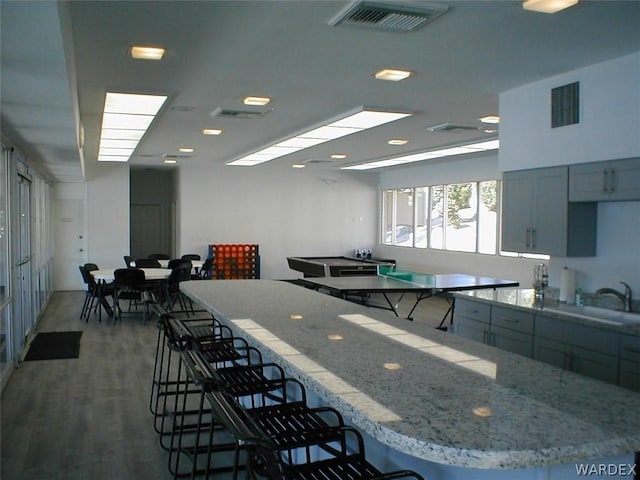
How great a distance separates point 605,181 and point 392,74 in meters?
1.74

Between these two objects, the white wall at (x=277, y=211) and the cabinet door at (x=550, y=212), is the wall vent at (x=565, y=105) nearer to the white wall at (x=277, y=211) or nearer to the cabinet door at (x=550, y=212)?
the cabinet door at (x=550, y=212)

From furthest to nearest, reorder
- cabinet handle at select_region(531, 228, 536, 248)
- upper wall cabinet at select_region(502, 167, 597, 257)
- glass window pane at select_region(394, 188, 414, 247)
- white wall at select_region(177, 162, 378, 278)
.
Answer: glass window pane at select_region(394, 188, 414, 247)
white wall at select_region(177, 162, 378, 278)
cabinet handle at select_region(531, 228, 536, 248)
upper wall cabinet at select_region(502, 167, 597, 257)

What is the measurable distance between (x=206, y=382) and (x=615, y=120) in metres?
3.35

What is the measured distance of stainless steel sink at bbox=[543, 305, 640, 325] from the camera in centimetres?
376

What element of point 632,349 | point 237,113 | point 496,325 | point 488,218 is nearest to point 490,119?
point 496,325

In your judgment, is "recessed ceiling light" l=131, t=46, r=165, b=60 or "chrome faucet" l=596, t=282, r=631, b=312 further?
"chrome faucet" l=596, t=282, r=631, b=312

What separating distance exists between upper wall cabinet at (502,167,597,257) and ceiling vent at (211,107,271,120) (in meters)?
2.60

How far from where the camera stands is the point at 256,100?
545 centimetres

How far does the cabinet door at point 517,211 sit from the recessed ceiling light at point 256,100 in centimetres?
230

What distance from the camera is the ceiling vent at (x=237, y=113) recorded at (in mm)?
5880

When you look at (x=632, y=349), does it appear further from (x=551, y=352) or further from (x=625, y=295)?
(x=625, y=295)

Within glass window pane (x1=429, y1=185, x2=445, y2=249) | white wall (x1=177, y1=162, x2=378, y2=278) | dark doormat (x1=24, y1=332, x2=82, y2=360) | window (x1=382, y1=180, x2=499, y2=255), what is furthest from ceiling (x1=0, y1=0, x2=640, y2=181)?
white wall (x1=177, y1=162, x2=378, y2=278)

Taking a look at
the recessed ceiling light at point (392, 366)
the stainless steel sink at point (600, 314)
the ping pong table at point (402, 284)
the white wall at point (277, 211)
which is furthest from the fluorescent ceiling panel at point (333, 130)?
the recessed ceiling light at point (392, 366)

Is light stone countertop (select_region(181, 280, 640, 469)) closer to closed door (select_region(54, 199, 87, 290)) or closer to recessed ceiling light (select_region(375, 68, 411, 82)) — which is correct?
recessed ceiling light (select_region(375, 68, 411, 82))
